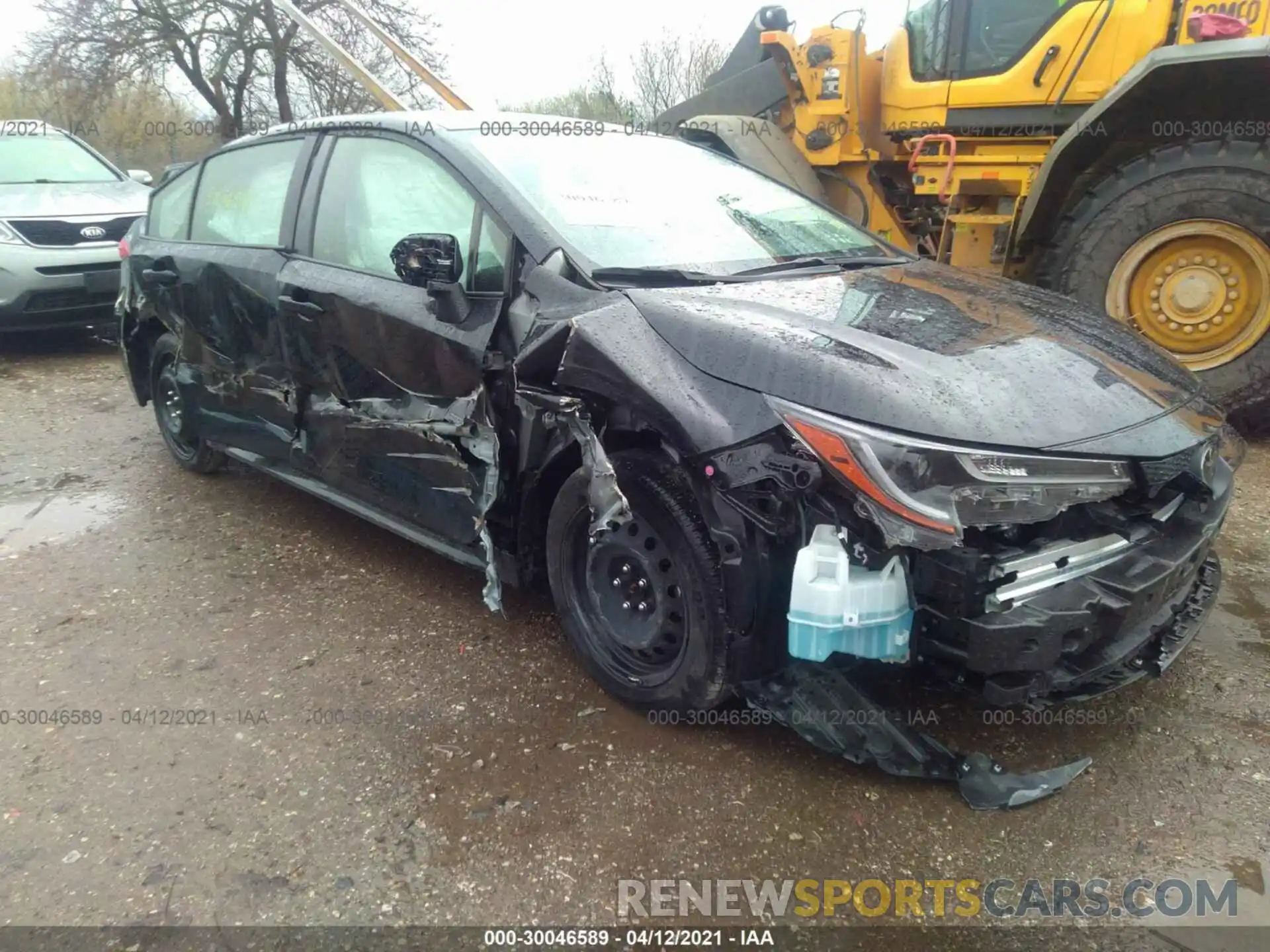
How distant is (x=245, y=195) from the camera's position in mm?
3998

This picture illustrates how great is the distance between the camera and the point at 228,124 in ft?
57.5

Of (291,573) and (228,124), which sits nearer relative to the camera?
(291,573)

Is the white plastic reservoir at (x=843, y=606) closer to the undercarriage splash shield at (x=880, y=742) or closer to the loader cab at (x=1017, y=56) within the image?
the undercarriage splash shield at (x=880, y=742)

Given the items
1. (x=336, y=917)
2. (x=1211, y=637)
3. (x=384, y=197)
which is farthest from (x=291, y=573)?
(x=1211, y=637)

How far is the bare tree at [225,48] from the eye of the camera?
15.9 metres

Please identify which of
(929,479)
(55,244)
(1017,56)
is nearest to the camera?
(929,479)

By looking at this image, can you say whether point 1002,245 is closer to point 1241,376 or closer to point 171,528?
point 1241,376

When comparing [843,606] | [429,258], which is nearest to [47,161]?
[429,258]

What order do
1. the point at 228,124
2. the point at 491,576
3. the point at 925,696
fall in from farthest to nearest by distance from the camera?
the point at 228,124 < the point at 491,576 < the point at 925,696

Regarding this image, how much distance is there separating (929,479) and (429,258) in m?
1.61

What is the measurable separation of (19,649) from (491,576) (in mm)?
1791

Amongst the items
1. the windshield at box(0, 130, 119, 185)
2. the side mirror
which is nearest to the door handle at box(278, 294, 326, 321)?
the side mirror

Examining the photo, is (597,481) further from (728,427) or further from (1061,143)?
(1061,143)

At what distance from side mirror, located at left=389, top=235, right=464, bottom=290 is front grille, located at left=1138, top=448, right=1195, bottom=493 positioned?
77.9 inches
